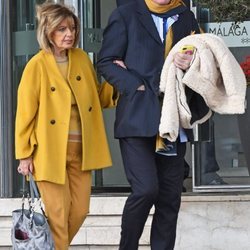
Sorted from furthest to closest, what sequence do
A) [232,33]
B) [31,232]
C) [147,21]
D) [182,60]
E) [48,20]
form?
[232,33] < [147,21] < [48,20] < [182,60] < [31,232]

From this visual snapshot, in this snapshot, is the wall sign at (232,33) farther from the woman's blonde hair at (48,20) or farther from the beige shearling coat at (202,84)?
the woman's blonde hair at (48,20)

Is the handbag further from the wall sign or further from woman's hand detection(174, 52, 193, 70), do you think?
the wall sign

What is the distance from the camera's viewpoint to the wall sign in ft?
23.4

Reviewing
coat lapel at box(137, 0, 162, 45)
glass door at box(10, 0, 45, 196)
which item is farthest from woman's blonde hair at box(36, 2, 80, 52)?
Result: glass door at box(10, 0, 45, 196)

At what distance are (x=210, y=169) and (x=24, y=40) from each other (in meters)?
1.92

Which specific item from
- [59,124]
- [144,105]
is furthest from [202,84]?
[59,124]

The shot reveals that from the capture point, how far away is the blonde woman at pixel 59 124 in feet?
16.7

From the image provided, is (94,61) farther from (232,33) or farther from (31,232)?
(31,232)

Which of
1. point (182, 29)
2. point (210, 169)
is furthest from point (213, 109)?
point (210, 169)

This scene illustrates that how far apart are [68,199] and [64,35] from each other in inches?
39.5

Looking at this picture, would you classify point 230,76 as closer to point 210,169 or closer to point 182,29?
point 182,29

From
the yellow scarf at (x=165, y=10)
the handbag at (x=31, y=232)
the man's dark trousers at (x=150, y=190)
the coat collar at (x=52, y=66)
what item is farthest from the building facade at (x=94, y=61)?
the handbag at (x=31, y=232)

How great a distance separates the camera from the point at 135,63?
17.2 ft

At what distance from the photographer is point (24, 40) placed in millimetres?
7156
